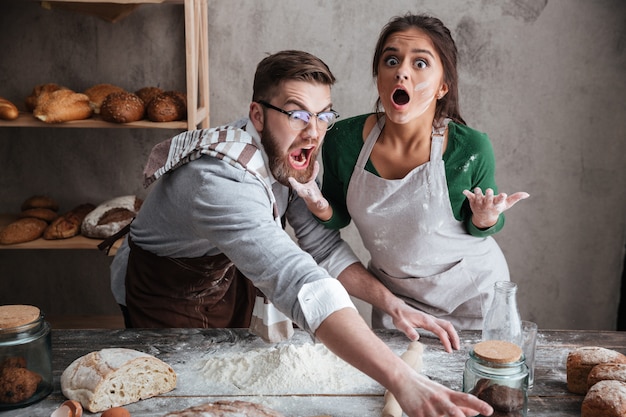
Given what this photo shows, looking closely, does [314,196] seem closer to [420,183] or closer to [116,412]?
[420,183]

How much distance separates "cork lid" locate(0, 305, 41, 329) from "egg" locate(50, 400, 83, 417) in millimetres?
190

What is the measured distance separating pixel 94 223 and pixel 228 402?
5.55ft

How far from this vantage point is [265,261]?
135 centimetres

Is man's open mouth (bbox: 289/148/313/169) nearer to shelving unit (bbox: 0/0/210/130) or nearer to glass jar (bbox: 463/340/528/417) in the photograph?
glass jar (bbox: 463/340/528/417)

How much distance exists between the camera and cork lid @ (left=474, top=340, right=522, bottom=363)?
45.1 inches

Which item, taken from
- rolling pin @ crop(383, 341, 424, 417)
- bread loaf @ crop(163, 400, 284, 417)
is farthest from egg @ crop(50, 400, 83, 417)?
rolling pin @ crop(383, 341, 424, 417)

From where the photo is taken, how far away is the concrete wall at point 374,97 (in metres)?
2.86

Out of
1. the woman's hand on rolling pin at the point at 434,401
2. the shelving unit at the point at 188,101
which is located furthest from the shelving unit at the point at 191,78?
the woman's hand on rolling pin at the point at 434,401

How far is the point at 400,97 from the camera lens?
1.82 metres

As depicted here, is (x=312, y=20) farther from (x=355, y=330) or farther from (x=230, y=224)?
(x=355, y=330)

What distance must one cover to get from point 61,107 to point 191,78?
20.8 inches

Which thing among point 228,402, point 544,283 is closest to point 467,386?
point 228,402

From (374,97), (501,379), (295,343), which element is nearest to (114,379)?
(295,343)

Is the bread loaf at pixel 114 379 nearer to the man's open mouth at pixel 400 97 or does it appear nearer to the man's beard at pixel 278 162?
the man's beard at pixel 278 162
